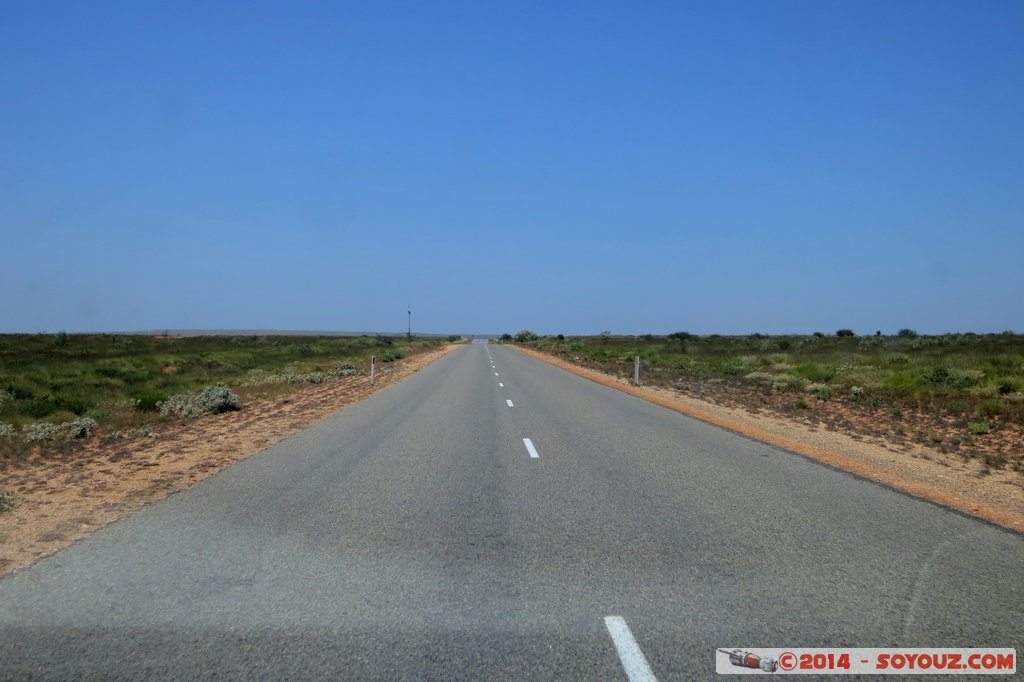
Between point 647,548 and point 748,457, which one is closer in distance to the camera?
point 647,548

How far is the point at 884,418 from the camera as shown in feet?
63.2

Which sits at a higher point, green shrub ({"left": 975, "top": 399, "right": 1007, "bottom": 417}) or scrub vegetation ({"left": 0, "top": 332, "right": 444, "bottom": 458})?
green shrub ({"left": 975, "top": 399, "right": 1007, "bottom": 417})

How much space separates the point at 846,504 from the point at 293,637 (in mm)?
6303

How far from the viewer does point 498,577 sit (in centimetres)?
541

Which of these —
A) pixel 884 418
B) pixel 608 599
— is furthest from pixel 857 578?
pixel 884 418

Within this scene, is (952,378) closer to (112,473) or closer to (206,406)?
(206,406)

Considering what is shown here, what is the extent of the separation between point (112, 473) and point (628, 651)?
8803 millimetres

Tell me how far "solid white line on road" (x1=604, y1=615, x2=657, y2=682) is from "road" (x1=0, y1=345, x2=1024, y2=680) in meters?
0.03

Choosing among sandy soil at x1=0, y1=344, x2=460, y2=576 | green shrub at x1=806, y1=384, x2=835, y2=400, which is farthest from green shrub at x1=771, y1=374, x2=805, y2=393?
sandy soil at x1=0, y1=344, x2=460, y2=576

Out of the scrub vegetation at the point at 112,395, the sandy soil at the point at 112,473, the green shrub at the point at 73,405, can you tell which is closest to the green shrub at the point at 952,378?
the sandy soil at the point at 112,473

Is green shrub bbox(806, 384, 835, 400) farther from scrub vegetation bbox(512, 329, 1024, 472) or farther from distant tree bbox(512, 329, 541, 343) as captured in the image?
distant tree bbox(512, 329, 541, 343)

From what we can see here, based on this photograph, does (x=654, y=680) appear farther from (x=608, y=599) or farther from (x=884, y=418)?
(x=884, y=418)

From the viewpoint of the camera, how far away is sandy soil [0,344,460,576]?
272 inches

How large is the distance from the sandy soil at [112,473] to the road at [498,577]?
1.42 ft
